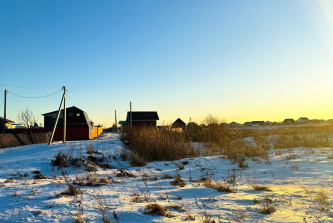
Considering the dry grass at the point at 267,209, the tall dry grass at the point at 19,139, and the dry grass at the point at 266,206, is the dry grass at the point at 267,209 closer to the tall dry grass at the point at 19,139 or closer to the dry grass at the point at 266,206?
the dry grass at the point at 266,206

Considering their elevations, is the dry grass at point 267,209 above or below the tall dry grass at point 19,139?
below

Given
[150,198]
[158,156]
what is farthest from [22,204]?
[158,156]

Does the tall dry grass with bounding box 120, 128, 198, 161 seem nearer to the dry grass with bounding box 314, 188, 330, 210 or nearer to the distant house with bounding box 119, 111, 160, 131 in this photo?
the dry grass with bounding box 314, 188, 330, 210

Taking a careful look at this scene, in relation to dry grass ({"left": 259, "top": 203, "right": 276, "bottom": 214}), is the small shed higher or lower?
higher

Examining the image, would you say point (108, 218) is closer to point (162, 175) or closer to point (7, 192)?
point (7, 192)

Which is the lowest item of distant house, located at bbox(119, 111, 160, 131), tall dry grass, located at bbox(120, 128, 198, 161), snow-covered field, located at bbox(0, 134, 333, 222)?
snow-covered field, located at bbox(0, 134, 333, 222)

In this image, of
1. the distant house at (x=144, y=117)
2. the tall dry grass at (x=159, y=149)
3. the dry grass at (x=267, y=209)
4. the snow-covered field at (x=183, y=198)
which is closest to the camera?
the snow-covered field at (x=183, y=198)

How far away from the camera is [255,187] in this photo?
4.96 m

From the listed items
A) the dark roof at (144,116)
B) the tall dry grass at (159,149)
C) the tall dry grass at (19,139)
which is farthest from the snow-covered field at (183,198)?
the dark roof at (144,116)

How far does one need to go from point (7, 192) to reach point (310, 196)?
5775 mm

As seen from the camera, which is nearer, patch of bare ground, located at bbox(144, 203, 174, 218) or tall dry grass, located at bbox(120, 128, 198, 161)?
patch of bare ground, located at bbox(144, 203, 174, 218)

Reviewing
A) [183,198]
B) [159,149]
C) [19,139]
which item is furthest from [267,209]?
[19,139]

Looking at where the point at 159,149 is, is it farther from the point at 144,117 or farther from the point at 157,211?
the point at 144,117

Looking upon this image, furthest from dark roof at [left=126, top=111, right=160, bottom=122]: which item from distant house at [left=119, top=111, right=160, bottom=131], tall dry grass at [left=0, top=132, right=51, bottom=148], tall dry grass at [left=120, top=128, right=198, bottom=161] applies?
tall dry grass at [left=120, top=128, right=198, bottom=161]
